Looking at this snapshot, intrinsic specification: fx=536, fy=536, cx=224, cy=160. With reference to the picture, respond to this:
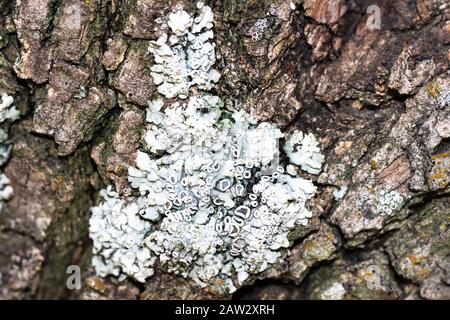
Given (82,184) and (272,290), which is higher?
(82,184)

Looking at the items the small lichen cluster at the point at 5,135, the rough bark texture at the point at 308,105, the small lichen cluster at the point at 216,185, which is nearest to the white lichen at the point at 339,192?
the rough bark texture at the point at 308,105

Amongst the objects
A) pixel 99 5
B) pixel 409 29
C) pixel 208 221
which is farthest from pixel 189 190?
pixel 409 29

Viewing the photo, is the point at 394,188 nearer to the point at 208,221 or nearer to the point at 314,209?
the point at 314,209

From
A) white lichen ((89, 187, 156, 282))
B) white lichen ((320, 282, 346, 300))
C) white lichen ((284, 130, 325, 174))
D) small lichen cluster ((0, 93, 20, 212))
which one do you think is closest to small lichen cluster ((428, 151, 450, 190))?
white lichen ((284, 130, 325, 174))

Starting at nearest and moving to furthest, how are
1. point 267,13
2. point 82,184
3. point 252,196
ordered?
point 267,13 → point 252,196 → point 82,184

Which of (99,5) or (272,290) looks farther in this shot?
(272,290)

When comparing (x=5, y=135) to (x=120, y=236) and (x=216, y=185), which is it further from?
(x=216, y=185)

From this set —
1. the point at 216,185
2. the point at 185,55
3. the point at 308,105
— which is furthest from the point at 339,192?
the point at 185,55
